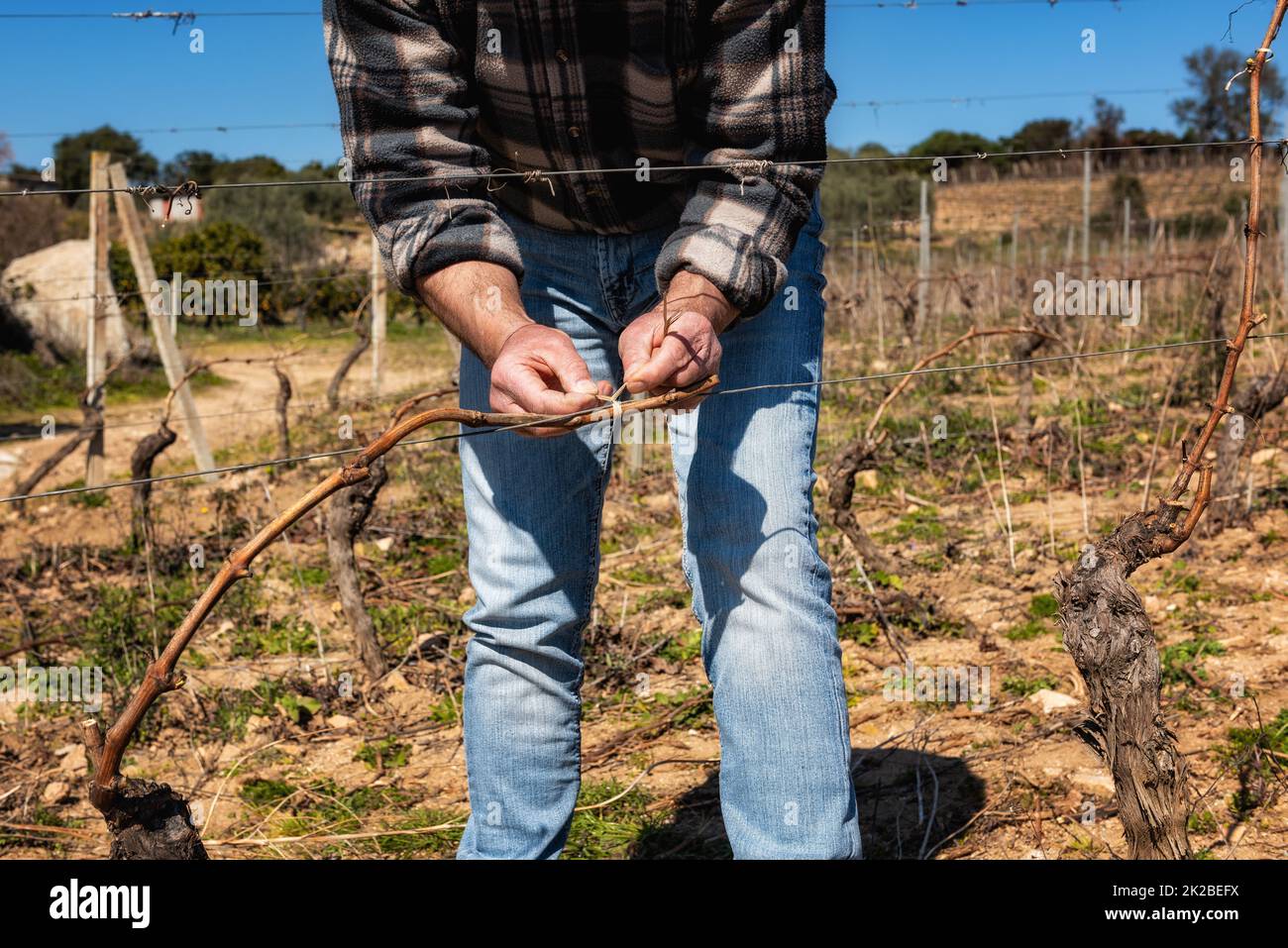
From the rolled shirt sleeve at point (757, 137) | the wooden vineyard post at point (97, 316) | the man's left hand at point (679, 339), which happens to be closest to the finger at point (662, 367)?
the man's left hand at point (679, 339)

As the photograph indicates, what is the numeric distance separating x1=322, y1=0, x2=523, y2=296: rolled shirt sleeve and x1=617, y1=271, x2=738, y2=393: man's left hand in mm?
246

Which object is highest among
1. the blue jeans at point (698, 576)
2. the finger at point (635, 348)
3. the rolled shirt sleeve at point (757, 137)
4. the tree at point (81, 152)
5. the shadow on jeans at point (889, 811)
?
the tree at point (81, 152)

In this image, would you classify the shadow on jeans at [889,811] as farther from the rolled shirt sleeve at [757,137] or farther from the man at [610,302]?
the rolled shirt sleeve at [757,137]

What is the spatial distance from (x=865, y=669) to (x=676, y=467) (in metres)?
1.75

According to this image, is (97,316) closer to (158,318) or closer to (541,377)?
(158,318)

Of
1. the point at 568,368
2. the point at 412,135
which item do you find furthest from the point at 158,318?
the point at 568,368

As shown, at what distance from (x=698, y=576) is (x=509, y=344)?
1.36 feet

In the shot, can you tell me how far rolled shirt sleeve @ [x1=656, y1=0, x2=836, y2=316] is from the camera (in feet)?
5.09

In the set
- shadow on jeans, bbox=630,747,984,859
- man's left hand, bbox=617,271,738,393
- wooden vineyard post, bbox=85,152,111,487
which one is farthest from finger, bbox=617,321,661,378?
wooden vineyard post, bbox=85,152,111,487

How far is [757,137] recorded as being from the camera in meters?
1.63

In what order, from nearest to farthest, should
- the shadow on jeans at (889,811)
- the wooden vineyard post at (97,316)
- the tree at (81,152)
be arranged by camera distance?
the shadow on jeans at (889,811) < the wooden vineyard post at (97,316) < the tree at (81,152)

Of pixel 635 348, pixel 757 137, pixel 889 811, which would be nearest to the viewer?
pixel 635 348

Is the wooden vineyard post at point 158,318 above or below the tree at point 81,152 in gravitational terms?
below

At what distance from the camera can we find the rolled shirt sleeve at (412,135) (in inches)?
64.0
